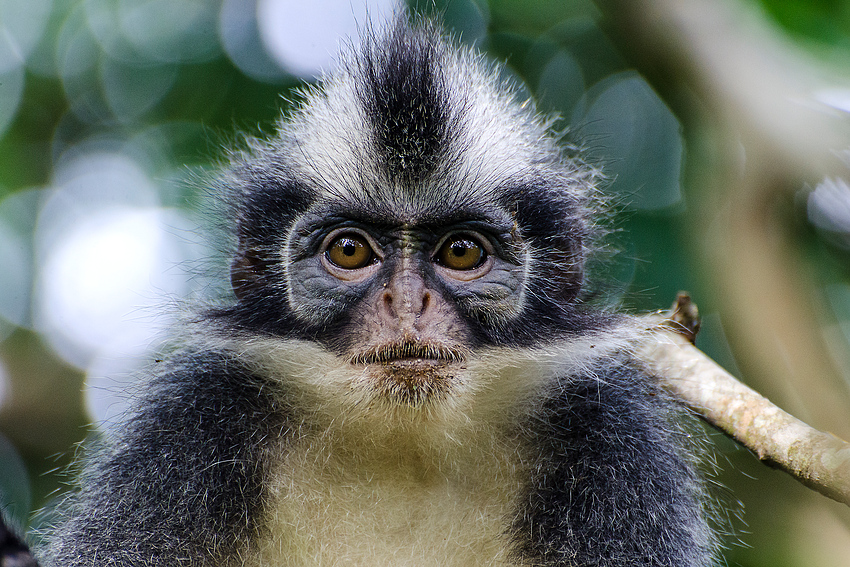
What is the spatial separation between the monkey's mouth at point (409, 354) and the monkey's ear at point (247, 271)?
76 cm

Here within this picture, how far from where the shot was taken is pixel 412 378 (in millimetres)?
2807

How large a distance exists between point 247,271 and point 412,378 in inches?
40.9

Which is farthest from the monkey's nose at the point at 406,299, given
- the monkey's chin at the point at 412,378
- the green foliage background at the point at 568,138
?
the green foliage background at the point at 568,138

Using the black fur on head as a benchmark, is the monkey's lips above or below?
below

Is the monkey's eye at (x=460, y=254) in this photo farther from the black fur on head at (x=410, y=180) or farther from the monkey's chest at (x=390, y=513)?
the monkey's chest at (x=390, y=513)

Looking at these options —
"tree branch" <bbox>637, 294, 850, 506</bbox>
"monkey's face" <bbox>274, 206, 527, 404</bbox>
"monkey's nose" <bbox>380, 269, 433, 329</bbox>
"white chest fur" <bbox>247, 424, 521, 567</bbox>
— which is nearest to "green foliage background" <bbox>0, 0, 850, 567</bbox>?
"tree branch" <bbox>637, 294, 850, 506</bbox>

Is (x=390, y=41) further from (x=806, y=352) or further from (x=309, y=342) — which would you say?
(x=806, y=352)

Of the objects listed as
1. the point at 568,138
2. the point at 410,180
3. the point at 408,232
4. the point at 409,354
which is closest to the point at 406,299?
the point at 409,354

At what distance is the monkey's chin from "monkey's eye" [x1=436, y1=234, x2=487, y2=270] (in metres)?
0.44

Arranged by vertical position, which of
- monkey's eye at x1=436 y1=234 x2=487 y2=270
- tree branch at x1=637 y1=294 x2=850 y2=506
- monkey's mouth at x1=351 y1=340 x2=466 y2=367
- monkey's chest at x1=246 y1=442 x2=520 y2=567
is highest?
monkey's eye at x1=436 y1=234 x2=487 y2=270

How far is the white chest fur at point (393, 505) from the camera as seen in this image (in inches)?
121

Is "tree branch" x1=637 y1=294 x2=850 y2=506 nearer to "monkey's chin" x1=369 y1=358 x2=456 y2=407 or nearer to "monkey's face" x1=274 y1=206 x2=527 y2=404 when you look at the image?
"monkey's face" x1=274 y1=206 x2=527 y2=404

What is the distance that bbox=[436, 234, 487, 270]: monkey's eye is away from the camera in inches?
120

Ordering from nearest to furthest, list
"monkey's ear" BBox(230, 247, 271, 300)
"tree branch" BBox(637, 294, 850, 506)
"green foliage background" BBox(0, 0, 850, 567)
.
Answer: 1. "tree branch" BBox(637, 294, 850, 506)
2. "monkey's ear" BBox(230, 247, 271, 300)
3. "green foliage background" BBox(0, 0, 850, 567)
